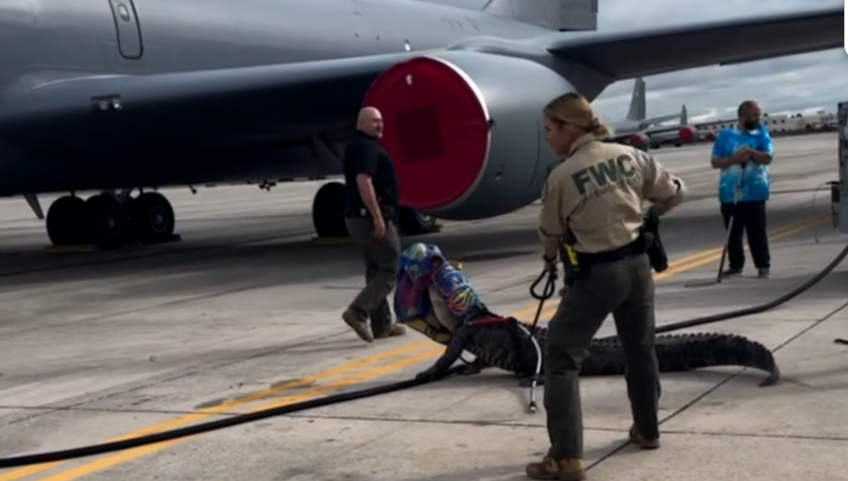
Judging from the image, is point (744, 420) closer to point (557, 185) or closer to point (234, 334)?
point (557, 185)

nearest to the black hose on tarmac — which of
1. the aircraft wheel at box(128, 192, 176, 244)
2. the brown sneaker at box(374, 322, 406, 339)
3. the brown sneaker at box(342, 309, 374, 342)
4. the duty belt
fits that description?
the brown sneaker at box(342, 309, 374, 342)

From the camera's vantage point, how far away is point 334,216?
1784 cm

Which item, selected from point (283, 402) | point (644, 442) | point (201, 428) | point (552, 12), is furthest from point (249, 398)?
point (552, 12)

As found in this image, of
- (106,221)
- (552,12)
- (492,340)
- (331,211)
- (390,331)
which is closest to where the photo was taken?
(492,340)

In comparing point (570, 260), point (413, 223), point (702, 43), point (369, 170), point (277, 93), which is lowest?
point (413, 223)

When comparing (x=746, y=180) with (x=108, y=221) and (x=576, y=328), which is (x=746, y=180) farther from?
(x=108, y=221)

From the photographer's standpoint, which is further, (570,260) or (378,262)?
(378,262)

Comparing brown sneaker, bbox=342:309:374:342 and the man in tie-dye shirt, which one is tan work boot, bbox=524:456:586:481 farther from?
the man in tie-dye shirt

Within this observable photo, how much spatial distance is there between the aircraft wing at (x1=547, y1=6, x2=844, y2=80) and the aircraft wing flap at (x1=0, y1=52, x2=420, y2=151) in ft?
9.59

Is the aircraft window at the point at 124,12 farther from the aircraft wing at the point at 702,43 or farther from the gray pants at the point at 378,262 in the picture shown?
the gray pants at the point at 378,262

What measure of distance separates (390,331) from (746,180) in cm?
399

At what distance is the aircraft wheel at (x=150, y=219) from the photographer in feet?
64.2

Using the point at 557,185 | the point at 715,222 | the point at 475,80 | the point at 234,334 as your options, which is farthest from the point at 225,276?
the point at 557,185

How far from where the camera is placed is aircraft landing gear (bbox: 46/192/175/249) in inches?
740
